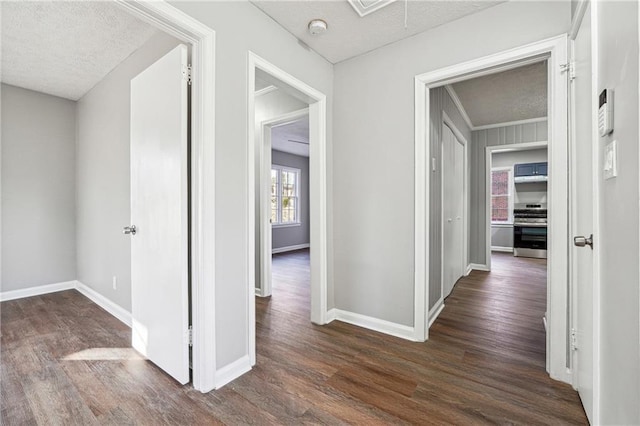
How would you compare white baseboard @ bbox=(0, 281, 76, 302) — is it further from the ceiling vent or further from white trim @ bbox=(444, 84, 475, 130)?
white trim @ bbox=(444, 84, 475, 130)

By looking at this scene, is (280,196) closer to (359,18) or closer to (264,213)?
(264,213)

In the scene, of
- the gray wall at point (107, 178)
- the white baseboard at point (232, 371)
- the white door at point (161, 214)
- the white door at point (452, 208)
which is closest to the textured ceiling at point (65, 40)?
the gray wall at point (107, 178)

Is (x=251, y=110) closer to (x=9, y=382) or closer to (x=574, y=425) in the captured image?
(x=9, y=382)

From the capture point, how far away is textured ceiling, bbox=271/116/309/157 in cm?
523

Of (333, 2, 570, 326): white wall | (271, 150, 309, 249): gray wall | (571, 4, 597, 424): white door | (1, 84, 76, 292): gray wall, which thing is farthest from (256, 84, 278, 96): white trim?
(271, 150, 309, 249): gray wall

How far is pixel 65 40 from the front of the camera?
8.05ft

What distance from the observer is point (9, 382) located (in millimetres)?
1774

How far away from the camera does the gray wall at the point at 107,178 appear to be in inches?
105

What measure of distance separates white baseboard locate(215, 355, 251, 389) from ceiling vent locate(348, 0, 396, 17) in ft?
8.28

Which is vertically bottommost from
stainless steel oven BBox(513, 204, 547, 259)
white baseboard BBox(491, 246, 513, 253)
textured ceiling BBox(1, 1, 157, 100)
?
white baseboard BBox(491, 246, 513, 253)

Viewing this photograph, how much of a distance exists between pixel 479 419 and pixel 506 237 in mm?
6780

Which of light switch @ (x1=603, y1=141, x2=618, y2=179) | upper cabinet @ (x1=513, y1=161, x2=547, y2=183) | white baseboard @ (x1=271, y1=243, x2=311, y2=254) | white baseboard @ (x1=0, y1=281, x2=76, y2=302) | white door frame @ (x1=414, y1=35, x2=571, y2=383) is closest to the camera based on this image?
light switch @ (x1=603, y1=141, x2=618, y2=179)

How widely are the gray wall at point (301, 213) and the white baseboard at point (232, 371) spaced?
17.2ft

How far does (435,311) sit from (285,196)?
5.46 meters
